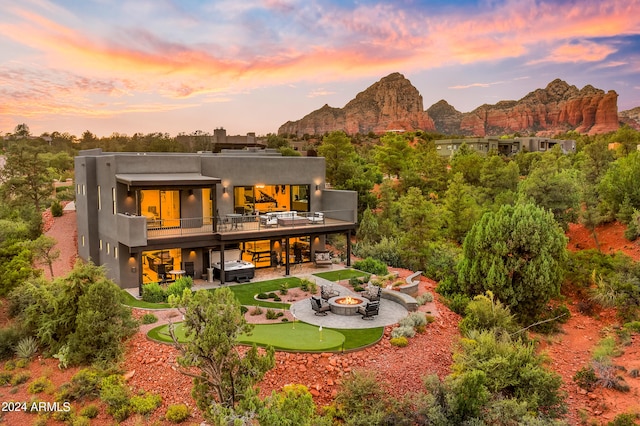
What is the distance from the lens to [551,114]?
150m

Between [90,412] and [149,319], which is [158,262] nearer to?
[149,319]

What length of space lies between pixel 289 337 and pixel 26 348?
27.1ft

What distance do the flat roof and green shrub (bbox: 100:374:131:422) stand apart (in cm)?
724

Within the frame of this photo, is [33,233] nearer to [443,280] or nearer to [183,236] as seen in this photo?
[183,236]

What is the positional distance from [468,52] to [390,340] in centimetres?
3538

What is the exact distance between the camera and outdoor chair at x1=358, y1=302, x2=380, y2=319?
1432 centimetres

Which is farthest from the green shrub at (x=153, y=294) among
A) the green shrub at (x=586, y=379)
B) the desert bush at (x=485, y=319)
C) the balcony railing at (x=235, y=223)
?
the green shrub at (x=586, y=379)

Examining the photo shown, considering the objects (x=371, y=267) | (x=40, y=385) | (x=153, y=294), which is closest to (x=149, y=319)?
(x=153, y=294)

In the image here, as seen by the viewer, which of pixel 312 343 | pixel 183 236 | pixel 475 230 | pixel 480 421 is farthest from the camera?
pixel 475 230

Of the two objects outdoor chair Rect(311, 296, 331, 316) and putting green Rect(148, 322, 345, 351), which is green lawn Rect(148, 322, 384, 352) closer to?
putting green Rect(148, 322, 345, 351)

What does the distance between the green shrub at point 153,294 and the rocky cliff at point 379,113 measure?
143m

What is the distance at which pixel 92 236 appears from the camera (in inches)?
774

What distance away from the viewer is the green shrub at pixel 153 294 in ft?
51.5

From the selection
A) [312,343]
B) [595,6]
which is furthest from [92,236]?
[595,6]
